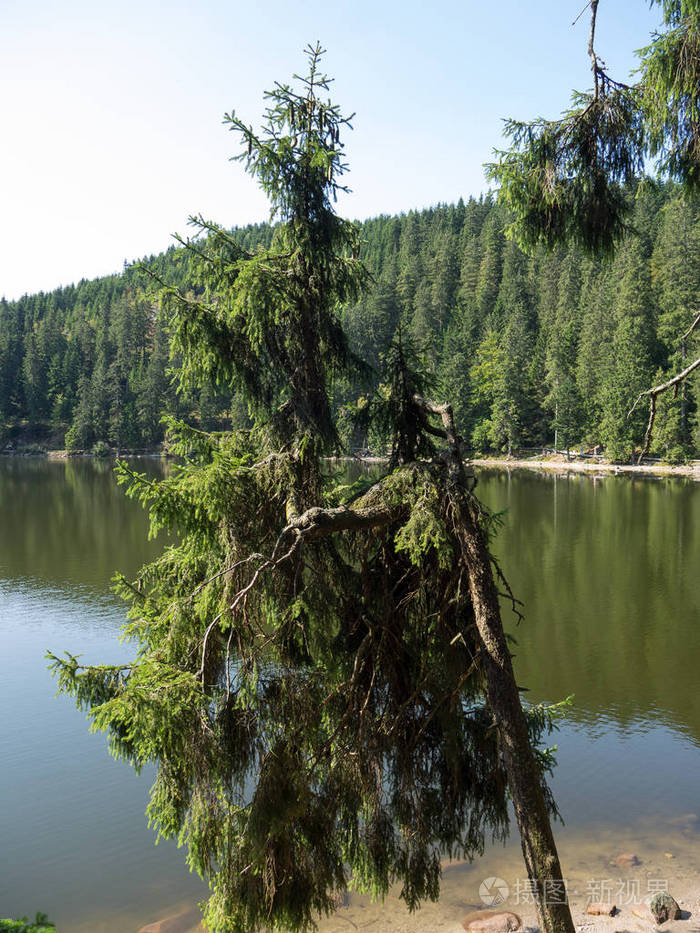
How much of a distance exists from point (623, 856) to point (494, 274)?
84526 mm

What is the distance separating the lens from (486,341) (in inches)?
2884

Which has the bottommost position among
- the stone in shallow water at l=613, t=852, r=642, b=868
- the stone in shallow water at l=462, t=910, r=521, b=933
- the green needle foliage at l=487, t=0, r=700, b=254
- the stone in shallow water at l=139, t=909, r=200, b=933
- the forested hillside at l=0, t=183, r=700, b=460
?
the stone in shallow water at l=139, t=909, r=200, b=933

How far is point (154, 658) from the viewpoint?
195 inches

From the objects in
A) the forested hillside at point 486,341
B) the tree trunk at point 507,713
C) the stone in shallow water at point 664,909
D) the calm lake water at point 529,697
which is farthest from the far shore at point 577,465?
the tree trunk at point 507,713

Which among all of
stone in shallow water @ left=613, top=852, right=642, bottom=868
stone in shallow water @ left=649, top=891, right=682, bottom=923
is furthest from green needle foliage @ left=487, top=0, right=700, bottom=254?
stone in shallow water @ left=613, top=852, right=642, bottom=868

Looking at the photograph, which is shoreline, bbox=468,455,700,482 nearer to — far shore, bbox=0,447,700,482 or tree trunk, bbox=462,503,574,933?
far shore, bbox=0,447,700,482

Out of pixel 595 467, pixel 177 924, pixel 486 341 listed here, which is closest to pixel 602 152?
pixel 177 924

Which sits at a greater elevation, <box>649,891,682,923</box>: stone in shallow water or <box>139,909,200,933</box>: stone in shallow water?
<box>649,891,682,923</box>: stone in shallow water

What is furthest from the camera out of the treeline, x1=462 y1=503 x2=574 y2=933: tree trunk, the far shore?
the treeline

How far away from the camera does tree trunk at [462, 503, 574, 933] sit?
14.2 ft

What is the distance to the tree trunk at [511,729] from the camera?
14.2 feet

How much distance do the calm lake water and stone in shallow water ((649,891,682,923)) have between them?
7.23 ft

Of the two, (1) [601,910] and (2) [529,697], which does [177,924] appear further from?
(2) [529,697]

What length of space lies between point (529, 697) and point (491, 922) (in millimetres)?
6473
